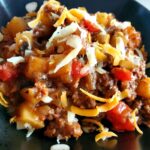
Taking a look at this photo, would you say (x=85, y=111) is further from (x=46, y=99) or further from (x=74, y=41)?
(x=74, y=41)

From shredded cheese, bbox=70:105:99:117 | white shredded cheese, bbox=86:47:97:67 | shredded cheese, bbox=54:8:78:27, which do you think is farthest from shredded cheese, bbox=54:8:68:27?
shredded cheese, bbox=70:105:99:117

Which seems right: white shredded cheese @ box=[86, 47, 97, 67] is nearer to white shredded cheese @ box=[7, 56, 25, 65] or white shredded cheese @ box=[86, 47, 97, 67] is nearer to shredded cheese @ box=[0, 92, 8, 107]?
white shredded cheese @ box=[7, 56, 25, 65]

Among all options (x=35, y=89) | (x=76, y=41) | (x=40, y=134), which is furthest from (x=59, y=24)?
(x=40, y=134)

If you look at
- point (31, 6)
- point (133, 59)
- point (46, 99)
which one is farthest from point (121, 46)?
point (31, 6)

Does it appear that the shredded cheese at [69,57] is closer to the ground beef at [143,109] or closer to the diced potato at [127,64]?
the diced potato at [127,64]

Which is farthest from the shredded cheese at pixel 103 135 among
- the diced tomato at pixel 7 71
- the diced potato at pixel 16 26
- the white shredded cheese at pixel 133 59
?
the diced potato at pixel 16 26

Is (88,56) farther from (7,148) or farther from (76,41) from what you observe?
(7,148)
